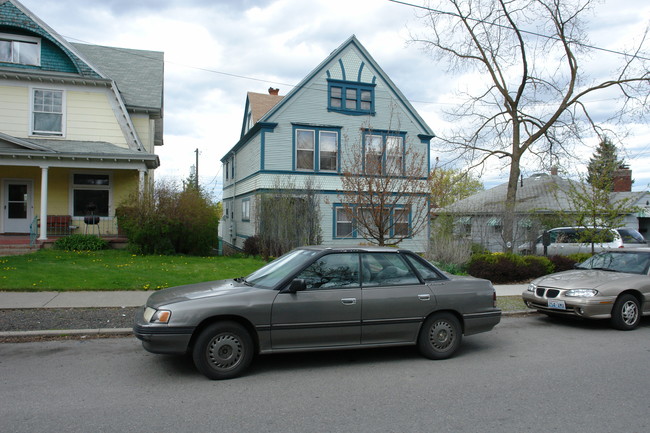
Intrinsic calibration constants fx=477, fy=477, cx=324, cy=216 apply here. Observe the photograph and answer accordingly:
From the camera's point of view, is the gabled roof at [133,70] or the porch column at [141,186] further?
the gabled roof at [133,70]

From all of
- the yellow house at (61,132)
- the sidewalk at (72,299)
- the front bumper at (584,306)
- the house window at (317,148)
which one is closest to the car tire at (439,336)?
the front bumper at (584,306)

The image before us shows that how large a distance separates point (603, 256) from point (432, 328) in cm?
571

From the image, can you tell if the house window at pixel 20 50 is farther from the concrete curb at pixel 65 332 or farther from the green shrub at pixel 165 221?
the concrete curb at pixel 65 332

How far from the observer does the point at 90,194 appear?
63.2 feet

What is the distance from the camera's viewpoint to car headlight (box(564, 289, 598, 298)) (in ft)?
27.0

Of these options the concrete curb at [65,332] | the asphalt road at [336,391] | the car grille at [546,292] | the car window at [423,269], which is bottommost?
the asphalt road at [336,391]

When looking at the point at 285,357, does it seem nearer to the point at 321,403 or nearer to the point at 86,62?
the point at 321,403

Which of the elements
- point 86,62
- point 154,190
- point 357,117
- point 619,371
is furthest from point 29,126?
point 619,371

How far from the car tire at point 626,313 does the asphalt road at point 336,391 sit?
115cm

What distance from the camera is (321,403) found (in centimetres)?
477

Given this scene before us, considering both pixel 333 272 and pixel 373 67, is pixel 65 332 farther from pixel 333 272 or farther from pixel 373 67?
pixel 373 67

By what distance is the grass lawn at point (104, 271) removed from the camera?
1045 centimetres

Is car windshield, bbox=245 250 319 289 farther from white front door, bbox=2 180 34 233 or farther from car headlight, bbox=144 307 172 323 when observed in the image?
white front door, bbox=2 180 34 233

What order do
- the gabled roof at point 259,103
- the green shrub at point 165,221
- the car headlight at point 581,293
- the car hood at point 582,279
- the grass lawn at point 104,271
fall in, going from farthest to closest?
1. the gabled roof at point 259,103
2. the green shrub at point 165,221
3. the grass lawn at point 104,271
4. the car hood at point 582,279
5. the car headlight at point 581,293
